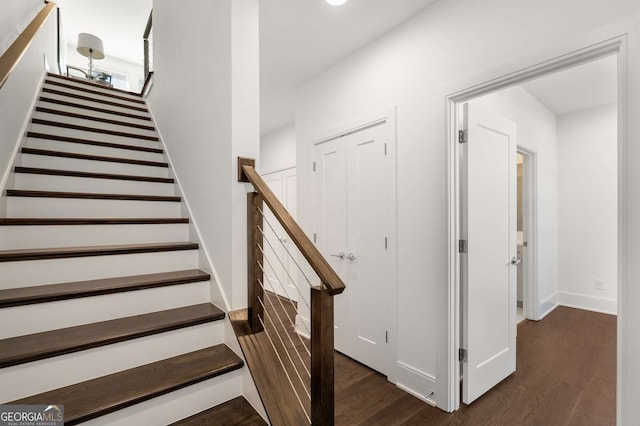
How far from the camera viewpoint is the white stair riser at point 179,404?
1137 mm

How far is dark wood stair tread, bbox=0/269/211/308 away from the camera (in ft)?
4.20

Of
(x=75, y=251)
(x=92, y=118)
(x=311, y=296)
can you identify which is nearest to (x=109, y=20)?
(x=92, y=118)

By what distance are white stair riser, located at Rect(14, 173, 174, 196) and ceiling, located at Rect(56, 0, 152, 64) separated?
12.4 ft

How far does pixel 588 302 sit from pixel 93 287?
5464 mm

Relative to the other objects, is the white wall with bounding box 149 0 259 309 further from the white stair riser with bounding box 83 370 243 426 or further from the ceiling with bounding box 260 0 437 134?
the ceiling with bounding box 260 0 437 134

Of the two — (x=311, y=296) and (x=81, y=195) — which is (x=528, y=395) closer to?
(x=311, y=296)

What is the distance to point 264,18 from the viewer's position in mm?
2186

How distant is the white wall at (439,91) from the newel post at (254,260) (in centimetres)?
115

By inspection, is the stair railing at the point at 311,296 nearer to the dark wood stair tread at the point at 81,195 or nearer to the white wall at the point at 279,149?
the dark wood stair tread at the point at 81,195

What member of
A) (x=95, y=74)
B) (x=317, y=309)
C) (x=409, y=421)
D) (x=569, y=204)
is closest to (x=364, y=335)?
(x=409, y=421)

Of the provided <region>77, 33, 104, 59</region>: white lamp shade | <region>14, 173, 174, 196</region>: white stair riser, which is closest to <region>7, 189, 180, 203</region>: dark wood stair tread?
<region>14, 173, 174, 196</region>: white stair riser

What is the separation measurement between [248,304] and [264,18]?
6.75 ft

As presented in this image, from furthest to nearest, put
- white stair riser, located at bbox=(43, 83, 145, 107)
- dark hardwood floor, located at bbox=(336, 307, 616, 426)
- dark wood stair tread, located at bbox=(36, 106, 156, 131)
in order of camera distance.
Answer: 1. white stair riser, located at bbox=(43, 83, 145, 107)
2. dark wood stair tread, located at bbox=(36, 106, 156, 131)
3. dark hardwood floor, located at bbox=(336, 307, 616, 426)

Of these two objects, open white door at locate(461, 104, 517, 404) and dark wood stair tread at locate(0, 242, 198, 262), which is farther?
open white door at locate(461, 104, 517, 404)
